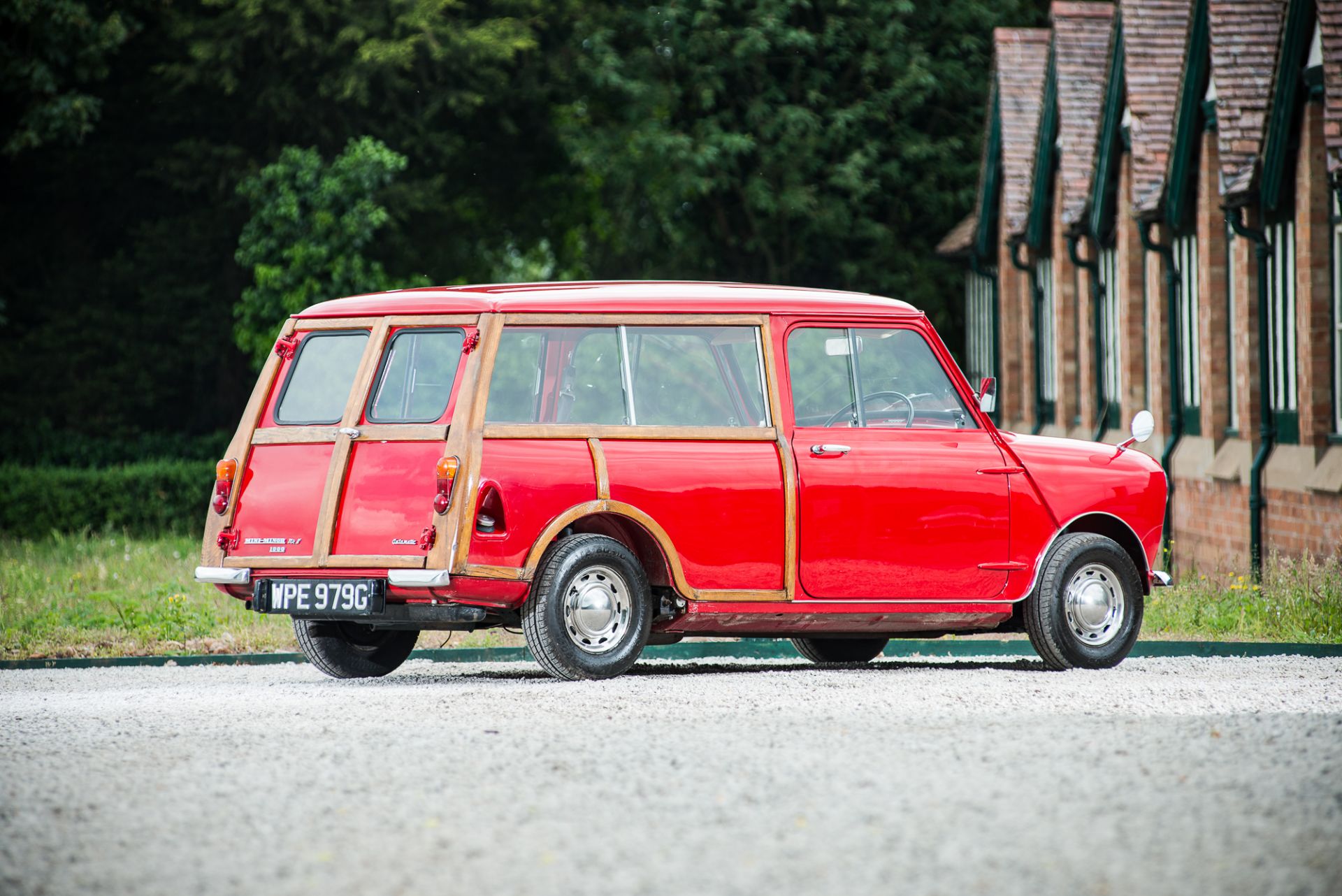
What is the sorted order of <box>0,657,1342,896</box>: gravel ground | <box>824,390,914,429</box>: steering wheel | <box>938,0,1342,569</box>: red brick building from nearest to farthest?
<box>0,657,1342,896</box>: gravel ground < <box>824,390,914,429</box>: steering wheel < <box>938,0,1342,569</box>: red brick building

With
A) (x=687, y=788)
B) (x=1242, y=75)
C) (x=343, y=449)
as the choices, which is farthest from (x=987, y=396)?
(x=1242, y=75)

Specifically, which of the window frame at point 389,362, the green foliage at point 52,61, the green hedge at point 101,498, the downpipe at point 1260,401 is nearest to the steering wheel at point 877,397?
the window frame at point 389,362

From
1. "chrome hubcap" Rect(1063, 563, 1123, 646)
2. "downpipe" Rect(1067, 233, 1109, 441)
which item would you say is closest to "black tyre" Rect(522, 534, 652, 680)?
"chrome hubcap" Rect(1063, 563, 1123, 646)

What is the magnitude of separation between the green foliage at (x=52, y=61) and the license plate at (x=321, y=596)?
68.5 ft

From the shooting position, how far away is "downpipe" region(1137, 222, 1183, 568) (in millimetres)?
20719

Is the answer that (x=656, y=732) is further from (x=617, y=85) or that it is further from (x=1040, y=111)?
(x=617, y=85)

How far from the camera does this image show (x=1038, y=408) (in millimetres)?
28250

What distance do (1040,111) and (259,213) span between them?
11893mm

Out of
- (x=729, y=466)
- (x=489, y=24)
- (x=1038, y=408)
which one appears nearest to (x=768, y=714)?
(x=729, y=466)

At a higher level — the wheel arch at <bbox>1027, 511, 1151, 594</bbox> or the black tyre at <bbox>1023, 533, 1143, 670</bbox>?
the wheel arch at <bbox>1027, 511, 1151, 594</bbox>

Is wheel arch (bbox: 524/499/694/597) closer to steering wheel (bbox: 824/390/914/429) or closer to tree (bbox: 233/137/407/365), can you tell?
steering wheel (bbox: 824/390/914/429)

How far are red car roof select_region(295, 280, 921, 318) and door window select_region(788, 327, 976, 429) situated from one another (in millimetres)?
148

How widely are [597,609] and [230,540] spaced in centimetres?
201

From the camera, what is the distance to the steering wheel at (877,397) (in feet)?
34.3
